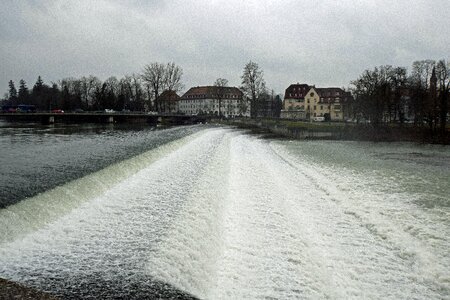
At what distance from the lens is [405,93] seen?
6544 centimetres

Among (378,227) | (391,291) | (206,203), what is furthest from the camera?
(206,203)

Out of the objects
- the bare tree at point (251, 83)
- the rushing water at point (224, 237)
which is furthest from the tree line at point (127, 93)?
the rushing water at point (224, 237)

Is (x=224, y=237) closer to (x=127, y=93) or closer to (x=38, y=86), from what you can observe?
(x=127, y=93)

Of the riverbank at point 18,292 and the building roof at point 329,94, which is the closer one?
the riverbank at point 18,292

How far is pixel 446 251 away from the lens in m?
7.64

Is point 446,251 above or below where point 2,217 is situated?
below

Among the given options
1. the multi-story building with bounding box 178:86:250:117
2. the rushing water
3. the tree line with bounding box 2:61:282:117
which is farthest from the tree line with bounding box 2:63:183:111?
the rushing water

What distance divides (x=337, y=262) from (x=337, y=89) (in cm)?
11097

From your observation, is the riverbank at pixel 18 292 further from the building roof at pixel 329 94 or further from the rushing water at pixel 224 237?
the building roof at pixel 329 94

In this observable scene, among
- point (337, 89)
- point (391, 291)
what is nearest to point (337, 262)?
point (391, 291)

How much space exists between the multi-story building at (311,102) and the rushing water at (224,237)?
314 ft

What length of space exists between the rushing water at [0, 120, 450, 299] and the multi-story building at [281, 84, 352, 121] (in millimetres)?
95747

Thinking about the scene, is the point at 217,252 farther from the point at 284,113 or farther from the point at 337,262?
the point at 284,113

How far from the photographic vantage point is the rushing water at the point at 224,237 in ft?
19.4
